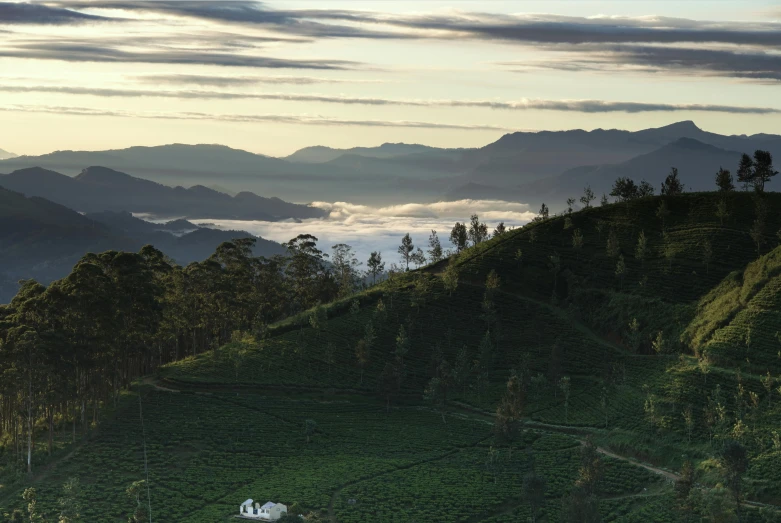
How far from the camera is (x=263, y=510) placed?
82.7m

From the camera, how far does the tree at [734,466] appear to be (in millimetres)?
80125

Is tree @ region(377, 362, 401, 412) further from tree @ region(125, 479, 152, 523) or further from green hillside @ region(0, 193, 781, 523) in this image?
tree @ region(125, 479, 152, 523)

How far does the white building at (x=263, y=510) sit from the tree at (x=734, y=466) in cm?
3993

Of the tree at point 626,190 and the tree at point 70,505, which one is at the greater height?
the tree at point 626,190

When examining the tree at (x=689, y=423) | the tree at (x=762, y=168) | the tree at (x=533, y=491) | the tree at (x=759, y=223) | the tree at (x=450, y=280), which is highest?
the tree at (x=762, y=168)

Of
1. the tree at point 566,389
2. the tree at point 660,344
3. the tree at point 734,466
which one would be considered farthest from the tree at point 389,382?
the tree at point 734,466

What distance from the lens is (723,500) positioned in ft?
269

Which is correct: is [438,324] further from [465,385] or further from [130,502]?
[130,502]

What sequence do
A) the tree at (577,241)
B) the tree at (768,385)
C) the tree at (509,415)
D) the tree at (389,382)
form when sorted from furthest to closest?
1. the tree at (577,241)
2. the tree at (389,382)
3. the tree at (509,415)
4. the tree at (768,385)

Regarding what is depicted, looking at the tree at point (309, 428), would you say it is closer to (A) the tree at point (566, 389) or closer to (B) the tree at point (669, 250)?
(A) the tree at point (566, 389)

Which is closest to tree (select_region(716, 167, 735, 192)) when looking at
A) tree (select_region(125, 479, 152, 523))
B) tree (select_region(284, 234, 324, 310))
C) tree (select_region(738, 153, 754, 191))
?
tree (select_region(738, 153, 754, 191))

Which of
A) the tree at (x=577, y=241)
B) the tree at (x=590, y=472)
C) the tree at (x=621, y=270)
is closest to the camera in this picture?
the tree at (x=590, y=472)

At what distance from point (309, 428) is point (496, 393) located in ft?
97.1

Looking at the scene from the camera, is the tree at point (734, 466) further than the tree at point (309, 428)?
No
